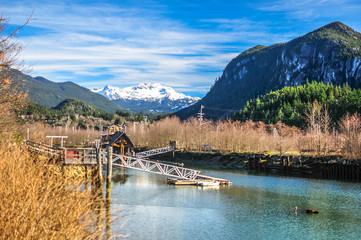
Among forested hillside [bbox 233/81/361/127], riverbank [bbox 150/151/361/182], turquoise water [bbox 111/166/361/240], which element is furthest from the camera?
forested hillside [bbox 233/81/361/127]

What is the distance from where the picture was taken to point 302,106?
132375 millimetres

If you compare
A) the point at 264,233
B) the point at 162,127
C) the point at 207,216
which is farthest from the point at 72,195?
the point at 162,127

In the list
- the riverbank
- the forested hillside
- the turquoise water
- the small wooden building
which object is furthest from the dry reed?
the turquoise water

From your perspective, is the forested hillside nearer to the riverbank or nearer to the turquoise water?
the riverbank

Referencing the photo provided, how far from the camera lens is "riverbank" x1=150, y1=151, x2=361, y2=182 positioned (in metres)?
56.1

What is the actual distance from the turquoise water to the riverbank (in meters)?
8.47

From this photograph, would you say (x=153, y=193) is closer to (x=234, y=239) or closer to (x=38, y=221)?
(x=234, y=239)

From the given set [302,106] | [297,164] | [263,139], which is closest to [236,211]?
[297,164]

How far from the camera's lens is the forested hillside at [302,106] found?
111625 mm

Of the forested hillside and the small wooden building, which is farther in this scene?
the forested hillside

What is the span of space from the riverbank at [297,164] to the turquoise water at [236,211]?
27.8 feet

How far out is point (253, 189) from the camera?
4303cm

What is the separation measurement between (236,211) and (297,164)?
35.5 meters

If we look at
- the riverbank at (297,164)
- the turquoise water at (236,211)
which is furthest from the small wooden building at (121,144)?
the turquoise water at (236,211)
